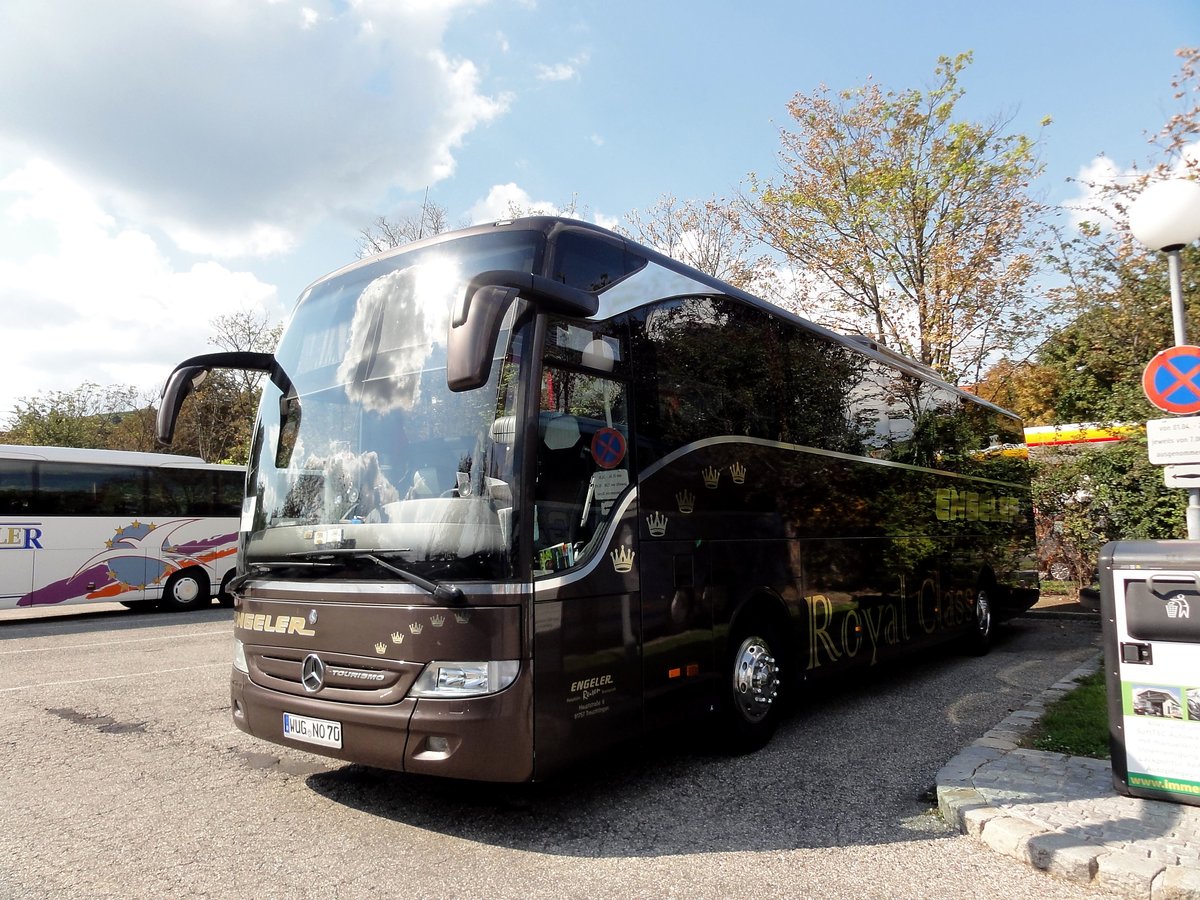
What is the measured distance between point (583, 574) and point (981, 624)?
26.2ft

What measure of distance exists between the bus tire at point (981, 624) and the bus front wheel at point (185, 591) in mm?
16114

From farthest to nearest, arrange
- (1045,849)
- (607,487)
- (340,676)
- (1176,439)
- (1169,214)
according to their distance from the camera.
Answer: (1169,214), (1176,439), (607,487), (340,676), (1045,849)

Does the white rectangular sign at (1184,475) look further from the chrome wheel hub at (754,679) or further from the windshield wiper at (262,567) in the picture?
the windshield wiper at (262,567)

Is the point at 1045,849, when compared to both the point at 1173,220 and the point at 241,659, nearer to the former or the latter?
the point at 241,659

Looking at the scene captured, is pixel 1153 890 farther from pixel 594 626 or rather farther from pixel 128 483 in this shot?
pixel 128 483

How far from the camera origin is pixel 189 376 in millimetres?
5617

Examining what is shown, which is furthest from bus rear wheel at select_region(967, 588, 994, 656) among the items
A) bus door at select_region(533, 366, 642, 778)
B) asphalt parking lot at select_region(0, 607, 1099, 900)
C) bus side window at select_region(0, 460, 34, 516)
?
bus side window at select_region(0, 460, 34, 516)

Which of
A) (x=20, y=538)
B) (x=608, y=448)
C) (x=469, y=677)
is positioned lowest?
(x=469, y=677)

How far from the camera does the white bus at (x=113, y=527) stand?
1612cm

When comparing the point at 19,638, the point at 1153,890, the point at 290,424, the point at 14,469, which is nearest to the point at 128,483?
the point at 14,469

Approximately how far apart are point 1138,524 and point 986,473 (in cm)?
344

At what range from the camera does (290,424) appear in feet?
17.0

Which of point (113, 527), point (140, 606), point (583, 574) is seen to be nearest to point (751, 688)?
point (583, 574)

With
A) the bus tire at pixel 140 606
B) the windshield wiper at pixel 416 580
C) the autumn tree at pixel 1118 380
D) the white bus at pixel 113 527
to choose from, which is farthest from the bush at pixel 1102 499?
the bus tire at pixel 140 606
